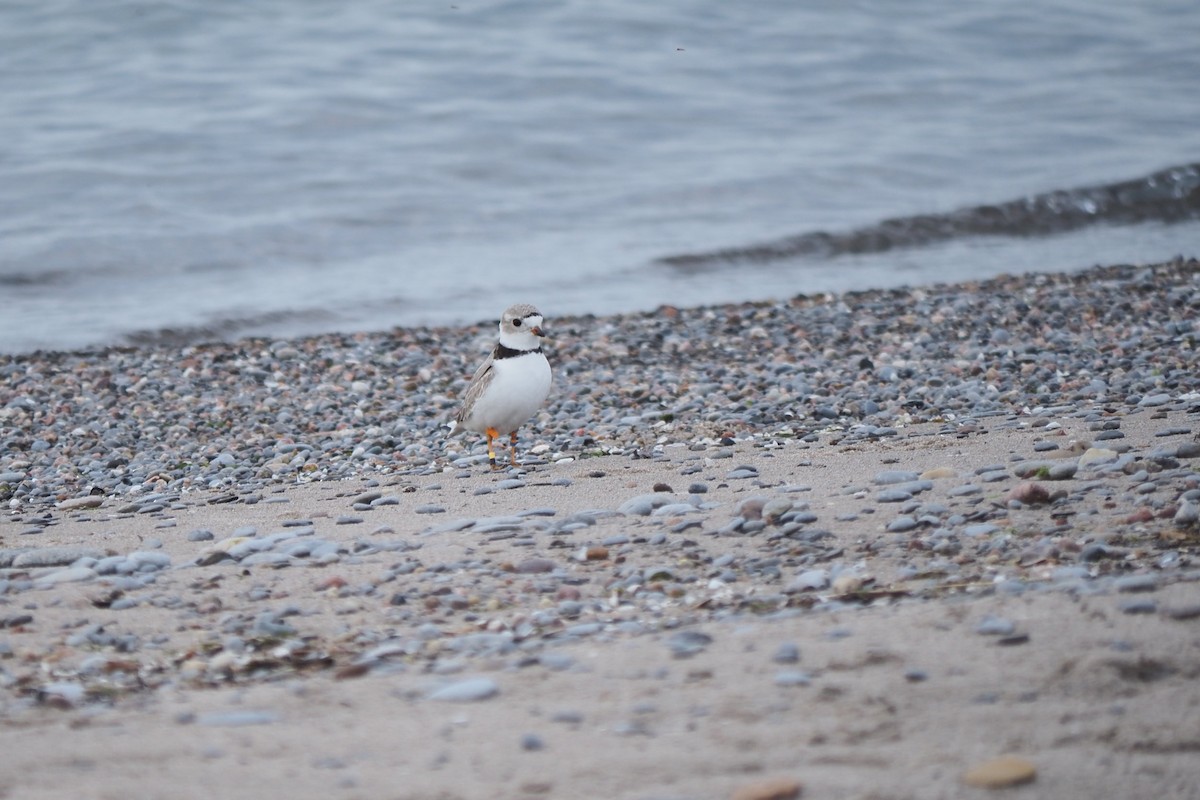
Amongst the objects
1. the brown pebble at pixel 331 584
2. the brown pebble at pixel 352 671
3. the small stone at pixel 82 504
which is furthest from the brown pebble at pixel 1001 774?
the small stone at pixel 82 504

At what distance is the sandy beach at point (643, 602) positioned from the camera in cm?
329

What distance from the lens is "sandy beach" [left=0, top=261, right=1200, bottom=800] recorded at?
329 centimetres

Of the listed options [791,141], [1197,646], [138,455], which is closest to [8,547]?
[138,455]

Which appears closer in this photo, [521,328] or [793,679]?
[793,679]

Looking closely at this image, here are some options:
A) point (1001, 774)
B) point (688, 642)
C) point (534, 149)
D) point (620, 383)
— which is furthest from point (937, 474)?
point (534, 149)

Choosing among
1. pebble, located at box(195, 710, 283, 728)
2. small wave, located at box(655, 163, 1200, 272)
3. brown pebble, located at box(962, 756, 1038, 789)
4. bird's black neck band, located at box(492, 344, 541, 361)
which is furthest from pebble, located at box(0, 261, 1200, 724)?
small wave, located at box(655, 163, 1200, 272)

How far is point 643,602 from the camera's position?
4547 mm

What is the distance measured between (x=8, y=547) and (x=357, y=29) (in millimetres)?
18531

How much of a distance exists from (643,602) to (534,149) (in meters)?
15.0

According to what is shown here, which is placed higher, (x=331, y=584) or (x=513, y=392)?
(x=513, y=392)

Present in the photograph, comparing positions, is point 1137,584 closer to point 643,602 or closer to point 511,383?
point 643,602

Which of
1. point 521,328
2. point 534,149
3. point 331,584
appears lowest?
point 331,584

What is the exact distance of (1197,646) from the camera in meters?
3.63

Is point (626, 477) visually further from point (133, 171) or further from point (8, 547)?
point (133, 171)
